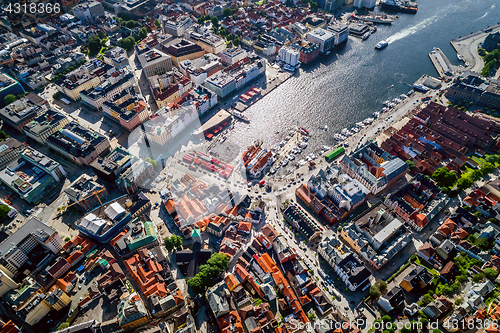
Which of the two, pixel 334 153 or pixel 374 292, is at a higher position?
pixel 334 153

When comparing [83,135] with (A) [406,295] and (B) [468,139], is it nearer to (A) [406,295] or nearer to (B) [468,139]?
(A) [406,295]

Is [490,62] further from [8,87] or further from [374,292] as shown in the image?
[8,87]

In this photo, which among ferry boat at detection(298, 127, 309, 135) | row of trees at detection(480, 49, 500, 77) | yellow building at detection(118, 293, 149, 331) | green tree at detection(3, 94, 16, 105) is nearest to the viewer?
yellow building at detection(118, 293, 149, 331)

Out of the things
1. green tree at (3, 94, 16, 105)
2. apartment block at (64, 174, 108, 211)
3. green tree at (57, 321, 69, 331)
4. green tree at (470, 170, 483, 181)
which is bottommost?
green tree at (57, 321, 69, 331)

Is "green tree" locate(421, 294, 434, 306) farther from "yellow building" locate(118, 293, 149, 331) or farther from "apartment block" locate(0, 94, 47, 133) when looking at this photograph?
"apartment block" locate(0, 94, 47, 133)

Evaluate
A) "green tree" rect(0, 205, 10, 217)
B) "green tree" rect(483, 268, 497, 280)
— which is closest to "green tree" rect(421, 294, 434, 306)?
"green tree" rect(483, 268, 497, 280)

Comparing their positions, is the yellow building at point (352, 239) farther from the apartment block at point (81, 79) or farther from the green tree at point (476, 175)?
the apartment block at point (81, 79)

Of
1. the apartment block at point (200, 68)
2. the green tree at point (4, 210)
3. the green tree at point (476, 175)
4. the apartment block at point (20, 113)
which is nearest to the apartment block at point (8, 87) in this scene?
the apartment block at point (20, 113)

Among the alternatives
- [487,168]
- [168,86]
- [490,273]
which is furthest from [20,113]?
[487,168]
